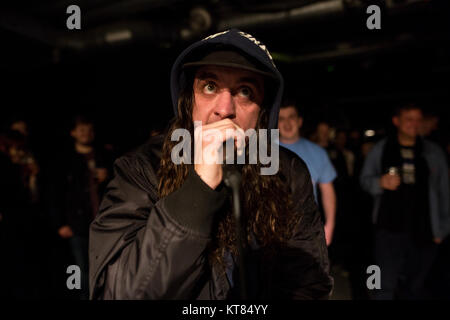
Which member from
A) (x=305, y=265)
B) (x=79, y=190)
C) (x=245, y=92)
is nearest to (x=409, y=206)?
(x=305, y=265)

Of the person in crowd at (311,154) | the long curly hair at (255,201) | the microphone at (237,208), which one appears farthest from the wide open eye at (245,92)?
the person in crowd at (311,154)

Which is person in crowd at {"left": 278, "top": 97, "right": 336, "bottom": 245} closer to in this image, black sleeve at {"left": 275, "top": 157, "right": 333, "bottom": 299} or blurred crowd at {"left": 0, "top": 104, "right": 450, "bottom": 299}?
blurred crowd at {"left": 0, "top": 104, "right": 450, "bottom": 299}

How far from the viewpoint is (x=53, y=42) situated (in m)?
4.51

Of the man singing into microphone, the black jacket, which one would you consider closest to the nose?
the man singing into microphone

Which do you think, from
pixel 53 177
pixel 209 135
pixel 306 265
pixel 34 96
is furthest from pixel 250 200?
pixel 34 96

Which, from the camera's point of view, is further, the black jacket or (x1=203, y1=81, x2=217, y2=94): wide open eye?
(x1=203, y1=81, x2=217, y2=94): wide open eye

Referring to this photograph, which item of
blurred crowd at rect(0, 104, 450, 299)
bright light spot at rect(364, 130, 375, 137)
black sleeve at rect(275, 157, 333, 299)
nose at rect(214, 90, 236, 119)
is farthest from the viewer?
bright light spot at rect(364, 130, 375, 137)

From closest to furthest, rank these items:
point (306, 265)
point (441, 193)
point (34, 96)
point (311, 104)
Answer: point (306, 265) < point (441, 193) < point (34, 96) < point (311, 104)

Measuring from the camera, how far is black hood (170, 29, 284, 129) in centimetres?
106

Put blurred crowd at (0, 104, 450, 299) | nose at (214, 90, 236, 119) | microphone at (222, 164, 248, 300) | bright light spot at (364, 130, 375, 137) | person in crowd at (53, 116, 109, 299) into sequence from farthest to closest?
bright light spot at (364, 130, 375, 137) → person in crowd at (53, 116, 109, 299) → blurred crowd at (0, 104, 450, 299) → nose at (214, 90, 236, 119) → microphone at (222, 164, 248, 300)

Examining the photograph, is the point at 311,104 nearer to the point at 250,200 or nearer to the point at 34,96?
the point at 34,96

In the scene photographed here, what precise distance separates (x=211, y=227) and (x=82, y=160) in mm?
2916

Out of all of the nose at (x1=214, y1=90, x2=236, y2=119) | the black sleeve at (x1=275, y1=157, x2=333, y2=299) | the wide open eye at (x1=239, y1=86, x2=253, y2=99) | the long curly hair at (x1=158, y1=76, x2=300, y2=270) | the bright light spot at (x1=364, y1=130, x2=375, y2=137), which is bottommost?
the black sleeve at (x1=275, y1=157, x2=333, y2=299)

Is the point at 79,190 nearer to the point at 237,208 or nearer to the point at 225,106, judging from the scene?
the point at 225,106
